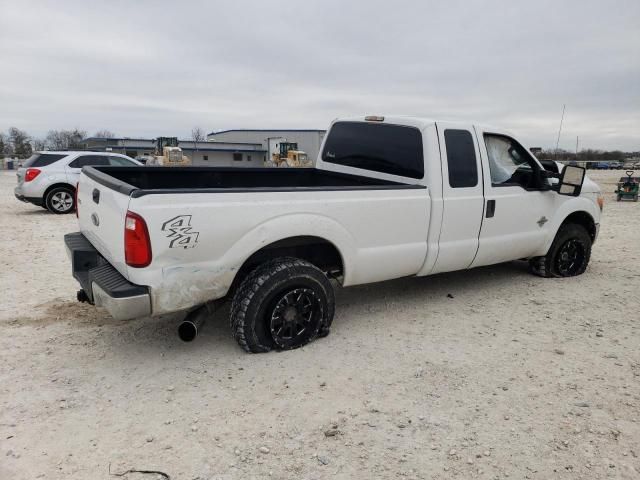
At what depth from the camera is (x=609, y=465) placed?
2553 mm

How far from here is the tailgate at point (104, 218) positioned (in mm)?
3193

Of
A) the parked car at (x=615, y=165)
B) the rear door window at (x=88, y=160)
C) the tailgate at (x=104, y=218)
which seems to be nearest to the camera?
the tailgate at (x=104, y=218)

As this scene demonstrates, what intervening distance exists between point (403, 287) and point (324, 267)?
1.74 meters

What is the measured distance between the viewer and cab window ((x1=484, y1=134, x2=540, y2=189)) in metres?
5.11

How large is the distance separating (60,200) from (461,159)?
32.5 ft

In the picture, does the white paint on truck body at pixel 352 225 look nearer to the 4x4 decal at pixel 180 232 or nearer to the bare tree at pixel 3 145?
the 4x4 decal at pixel 180 232

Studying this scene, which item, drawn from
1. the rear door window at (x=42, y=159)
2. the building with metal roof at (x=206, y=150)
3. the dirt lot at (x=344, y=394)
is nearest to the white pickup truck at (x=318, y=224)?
the dirt lot at (x=344, y=394)

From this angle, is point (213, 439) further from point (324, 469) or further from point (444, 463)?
point (444, 463)

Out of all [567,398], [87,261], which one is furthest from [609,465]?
[87,261]

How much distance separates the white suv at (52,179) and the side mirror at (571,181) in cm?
976

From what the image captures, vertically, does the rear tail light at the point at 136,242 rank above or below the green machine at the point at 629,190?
above

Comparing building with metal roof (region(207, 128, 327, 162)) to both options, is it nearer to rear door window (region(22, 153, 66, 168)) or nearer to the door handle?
rear door window (region(22, 153, 66, 168))

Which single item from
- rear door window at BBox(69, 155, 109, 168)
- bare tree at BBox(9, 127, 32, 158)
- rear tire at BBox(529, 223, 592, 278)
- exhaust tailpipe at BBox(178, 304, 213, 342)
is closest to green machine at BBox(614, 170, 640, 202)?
rear tire at BBox(529, 223, 592, 278)

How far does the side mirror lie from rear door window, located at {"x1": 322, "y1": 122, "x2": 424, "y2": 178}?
200 cm
